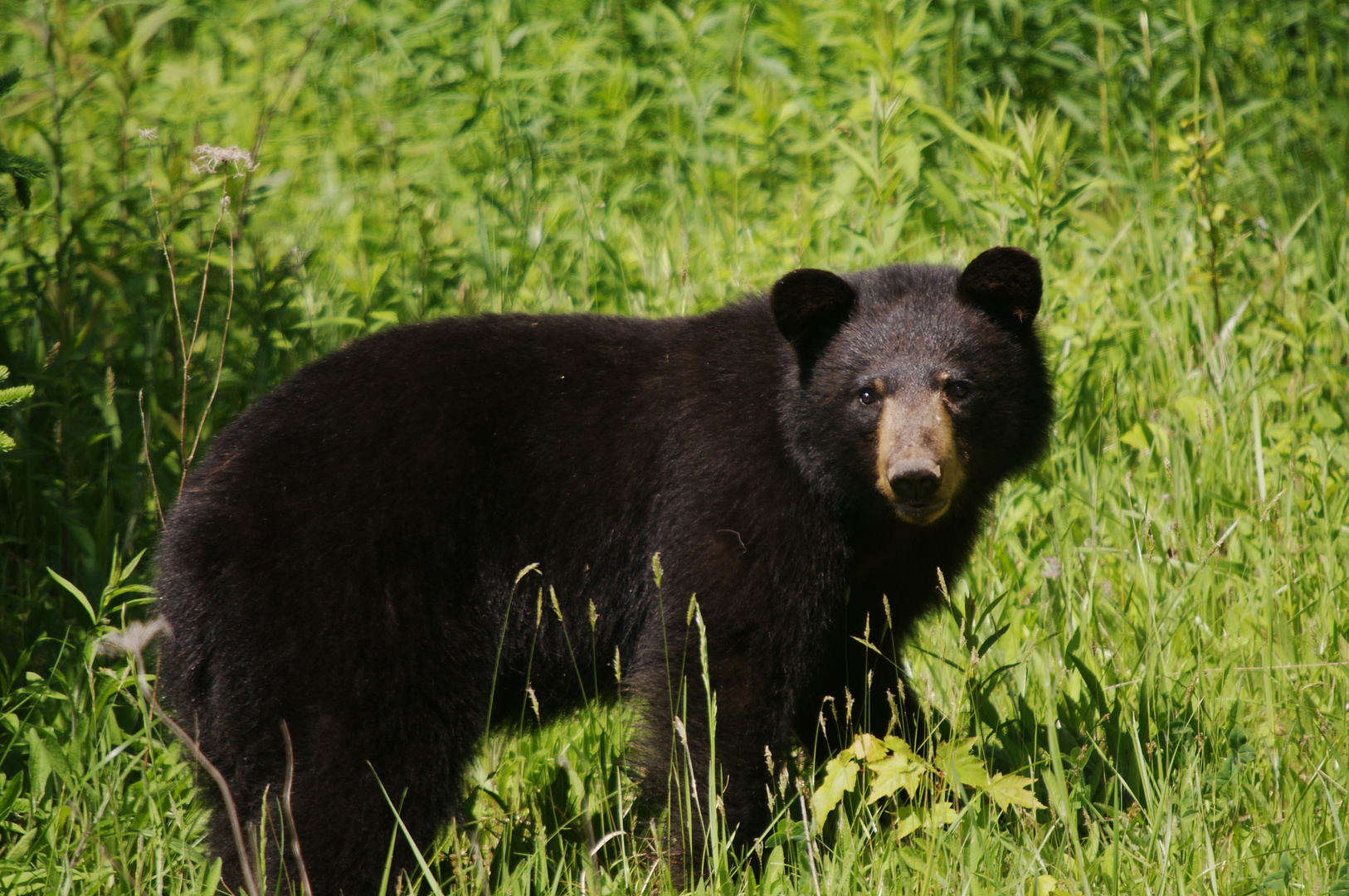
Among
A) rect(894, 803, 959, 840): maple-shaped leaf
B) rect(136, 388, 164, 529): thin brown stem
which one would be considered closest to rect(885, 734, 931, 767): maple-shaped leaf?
rect(894, 803, 959, 840): maple-shaped leaf

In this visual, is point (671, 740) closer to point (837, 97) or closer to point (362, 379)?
point (362, 379)

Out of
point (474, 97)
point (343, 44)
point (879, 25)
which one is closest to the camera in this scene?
point (879, 25)

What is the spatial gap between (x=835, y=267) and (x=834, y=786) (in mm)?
2954

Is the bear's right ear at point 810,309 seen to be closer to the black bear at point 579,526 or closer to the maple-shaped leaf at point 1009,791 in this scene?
the black bear at point 579,526

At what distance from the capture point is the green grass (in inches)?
123

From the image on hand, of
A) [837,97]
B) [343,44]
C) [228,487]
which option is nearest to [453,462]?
[228,487]

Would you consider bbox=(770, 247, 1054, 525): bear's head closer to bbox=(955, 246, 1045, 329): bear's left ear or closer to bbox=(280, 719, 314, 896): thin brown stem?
bbox=(955, 246, 1045, 329): bear's left ear

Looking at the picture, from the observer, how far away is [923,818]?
9.95 ft

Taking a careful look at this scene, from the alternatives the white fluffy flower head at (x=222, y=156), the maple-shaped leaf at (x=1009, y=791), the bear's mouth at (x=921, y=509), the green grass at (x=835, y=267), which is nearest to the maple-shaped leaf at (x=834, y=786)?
the green grass at (x=835, y=267)

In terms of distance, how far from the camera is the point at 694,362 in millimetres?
3393

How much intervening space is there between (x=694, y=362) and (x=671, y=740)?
1.04 meters

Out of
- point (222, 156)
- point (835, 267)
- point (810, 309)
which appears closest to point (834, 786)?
point (810, 309)

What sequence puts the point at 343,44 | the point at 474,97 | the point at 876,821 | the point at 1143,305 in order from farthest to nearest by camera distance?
the point at 343,44
the point at 474,97
the point at 1143,305
the point at 876,821

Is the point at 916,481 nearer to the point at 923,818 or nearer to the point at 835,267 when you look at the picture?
the point at 923,818
